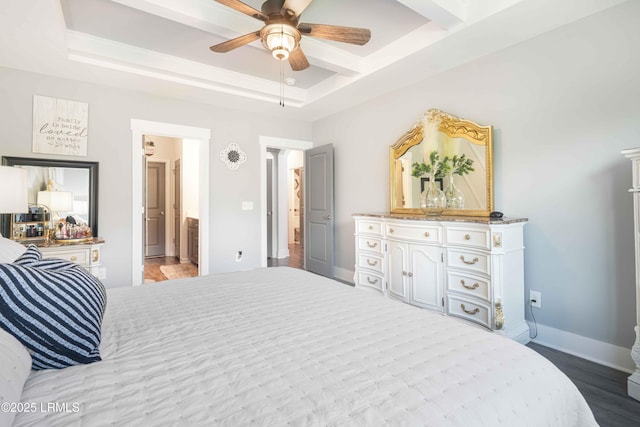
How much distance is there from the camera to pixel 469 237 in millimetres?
2613

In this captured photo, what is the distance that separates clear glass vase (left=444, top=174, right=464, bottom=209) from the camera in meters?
3.13

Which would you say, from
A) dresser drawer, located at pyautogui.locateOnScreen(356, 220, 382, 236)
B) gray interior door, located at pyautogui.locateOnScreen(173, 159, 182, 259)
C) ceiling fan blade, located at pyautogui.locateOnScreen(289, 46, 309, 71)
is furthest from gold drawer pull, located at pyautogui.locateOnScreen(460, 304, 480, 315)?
gray interior door, located at pyautogui.locateOnScreen(173, 159, 182, 259)

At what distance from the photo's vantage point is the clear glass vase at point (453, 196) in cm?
313

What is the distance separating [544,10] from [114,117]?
4.20m

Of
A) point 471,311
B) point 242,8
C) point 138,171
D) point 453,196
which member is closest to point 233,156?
point 138,171

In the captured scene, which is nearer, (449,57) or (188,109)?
(449,57)

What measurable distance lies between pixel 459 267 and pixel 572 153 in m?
1.20

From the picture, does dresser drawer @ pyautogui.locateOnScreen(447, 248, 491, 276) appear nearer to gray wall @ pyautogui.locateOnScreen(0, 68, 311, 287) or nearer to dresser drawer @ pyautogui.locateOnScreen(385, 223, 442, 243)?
dresser drawer @ pyautogui.locateOnScreen(385, 223, 442, 243)

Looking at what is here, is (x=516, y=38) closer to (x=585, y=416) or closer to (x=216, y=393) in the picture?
(x=585, y=416)

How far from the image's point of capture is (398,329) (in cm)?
120

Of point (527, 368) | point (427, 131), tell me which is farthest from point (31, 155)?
point (527, 368)

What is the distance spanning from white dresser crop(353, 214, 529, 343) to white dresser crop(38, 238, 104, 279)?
→ 282 centimetres

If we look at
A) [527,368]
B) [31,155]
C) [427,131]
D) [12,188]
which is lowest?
[527,368]

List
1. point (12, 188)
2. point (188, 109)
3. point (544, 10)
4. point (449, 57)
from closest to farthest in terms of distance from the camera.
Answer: point (12, 188) → point (544, 10) → point (449, 57) → point (188, 109)
